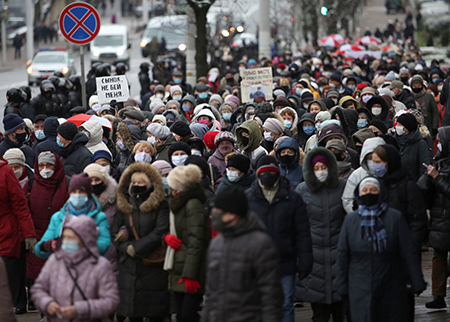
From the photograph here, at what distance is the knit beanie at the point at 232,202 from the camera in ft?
17.0

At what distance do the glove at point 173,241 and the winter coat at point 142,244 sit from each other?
0.14 m

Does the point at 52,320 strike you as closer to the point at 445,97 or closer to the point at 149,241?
the point at 149,241

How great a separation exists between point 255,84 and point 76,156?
21.3ft

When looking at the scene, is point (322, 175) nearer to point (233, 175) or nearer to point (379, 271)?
point (233, 175)

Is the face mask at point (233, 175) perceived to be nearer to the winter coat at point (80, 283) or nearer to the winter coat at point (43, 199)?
the winter coat at point (43, 199)

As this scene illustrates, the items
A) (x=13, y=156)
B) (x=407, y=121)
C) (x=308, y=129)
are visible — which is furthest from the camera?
(x=308, y=129)

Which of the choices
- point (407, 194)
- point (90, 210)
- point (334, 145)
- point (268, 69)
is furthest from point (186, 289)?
point (268, 69)

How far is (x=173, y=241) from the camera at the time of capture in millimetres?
6484

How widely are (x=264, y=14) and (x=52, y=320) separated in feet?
66.7

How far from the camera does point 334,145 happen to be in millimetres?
8086

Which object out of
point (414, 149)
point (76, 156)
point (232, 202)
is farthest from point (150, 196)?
point (414, 149)

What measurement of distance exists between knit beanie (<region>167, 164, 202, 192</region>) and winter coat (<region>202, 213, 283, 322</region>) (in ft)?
4.48

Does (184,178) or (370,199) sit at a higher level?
(184,178)

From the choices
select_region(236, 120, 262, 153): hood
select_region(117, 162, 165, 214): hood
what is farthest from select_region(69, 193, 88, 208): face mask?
select_region(236, 120, 262, 153): hood
